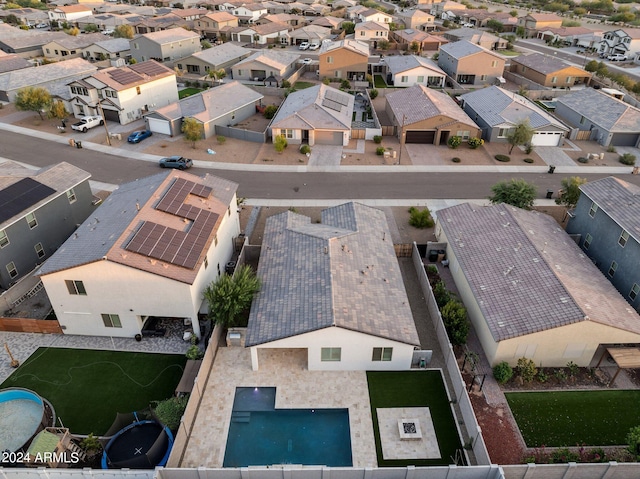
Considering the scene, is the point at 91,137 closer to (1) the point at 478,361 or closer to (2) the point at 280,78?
(2) the point at 280,78

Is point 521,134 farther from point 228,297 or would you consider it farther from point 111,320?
point 111,320

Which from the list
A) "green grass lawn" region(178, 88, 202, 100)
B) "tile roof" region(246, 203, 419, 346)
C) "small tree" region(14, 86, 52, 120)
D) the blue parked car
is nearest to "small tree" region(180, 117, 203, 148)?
the blue parked car

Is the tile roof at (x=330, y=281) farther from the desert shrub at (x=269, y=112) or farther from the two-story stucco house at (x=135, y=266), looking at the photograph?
the desert shrub at (x=269, y=112)

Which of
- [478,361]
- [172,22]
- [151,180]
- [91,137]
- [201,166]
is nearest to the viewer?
[478,361]

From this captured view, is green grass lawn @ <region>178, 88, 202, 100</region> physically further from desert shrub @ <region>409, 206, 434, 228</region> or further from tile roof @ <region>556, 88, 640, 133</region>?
tile roof @ <region>556, 88, 640, 133</region>

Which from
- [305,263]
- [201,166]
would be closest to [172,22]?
[201,166]

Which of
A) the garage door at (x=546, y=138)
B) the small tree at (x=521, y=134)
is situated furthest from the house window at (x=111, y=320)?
the garage door at (x=546, y=138)

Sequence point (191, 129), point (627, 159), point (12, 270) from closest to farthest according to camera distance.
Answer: point (12, 270) < point (627, 159) < point (191, 129)

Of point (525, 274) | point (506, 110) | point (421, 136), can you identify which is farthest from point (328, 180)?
point (506, 110)
